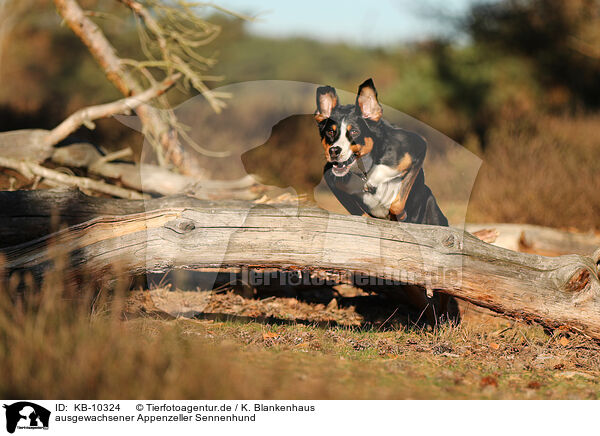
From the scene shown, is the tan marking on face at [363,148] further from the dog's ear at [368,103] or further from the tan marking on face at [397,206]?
the tan marking on face at [397,206]

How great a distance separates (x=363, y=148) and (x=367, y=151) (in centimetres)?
5

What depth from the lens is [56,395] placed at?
2.88m

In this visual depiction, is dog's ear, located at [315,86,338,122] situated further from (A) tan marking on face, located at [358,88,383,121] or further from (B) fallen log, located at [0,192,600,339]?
(B) fallen log, located at [0,192,600,339]

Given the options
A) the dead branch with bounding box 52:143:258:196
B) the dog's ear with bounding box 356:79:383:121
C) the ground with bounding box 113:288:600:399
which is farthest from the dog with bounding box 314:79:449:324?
the dead branch with bounding box 52:143:258:196

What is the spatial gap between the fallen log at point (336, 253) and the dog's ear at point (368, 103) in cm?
90

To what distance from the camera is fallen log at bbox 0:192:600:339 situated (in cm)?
419

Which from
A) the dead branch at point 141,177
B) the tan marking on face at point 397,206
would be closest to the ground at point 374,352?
the tan marking on face at point 397,206

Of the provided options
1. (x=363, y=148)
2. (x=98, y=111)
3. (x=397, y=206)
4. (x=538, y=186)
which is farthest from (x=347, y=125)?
(x=538, y=186)

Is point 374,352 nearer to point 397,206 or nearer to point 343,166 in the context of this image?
point 397,206

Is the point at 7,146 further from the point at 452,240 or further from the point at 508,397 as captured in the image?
the point at 508,397

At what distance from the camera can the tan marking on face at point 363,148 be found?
156 inches
